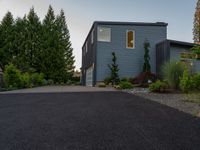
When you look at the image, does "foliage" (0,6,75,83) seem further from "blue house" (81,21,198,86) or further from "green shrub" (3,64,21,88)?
"blue house" (81,21,198,86)

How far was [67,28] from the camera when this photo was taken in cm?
3200

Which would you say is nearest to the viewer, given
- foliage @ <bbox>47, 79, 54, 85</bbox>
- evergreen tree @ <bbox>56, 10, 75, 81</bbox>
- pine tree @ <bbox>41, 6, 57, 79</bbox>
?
foliage @ <bbox>47, 79, 54, 85</bbox>

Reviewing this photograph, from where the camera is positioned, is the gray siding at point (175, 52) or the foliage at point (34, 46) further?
the foliage at point (34, 46)

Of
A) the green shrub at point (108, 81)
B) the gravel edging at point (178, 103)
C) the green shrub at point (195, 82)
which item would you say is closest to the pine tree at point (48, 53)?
the green shrub at point (108, 81)

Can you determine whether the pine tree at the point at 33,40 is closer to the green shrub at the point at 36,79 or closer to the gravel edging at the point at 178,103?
the green shrub at the point at 36,79

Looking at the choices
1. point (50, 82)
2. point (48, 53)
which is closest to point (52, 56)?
point (48, 53)

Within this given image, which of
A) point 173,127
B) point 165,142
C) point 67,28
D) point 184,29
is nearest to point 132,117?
point 173,127

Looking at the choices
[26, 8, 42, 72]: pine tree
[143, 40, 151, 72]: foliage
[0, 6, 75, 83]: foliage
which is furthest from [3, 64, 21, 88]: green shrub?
[26, 8, 42, 72]: pine tree

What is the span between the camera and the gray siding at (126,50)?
14305 millimetres

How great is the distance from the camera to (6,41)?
88.2ft

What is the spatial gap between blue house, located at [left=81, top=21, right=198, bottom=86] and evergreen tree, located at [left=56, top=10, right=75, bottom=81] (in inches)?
580

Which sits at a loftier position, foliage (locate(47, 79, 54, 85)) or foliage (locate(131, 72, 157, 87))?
foliage (locate(131, 72, 157, 87))

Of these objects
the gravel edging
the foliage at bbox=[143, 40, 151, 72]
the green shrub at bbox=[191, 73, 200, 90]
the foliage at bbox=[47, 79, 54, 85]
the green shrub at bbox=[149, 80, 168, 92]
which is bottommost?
the foliage at bbox=[47, 79, 54, 85]

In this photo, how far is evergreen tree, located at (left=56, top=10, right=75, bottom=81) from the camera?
29.0 meters
